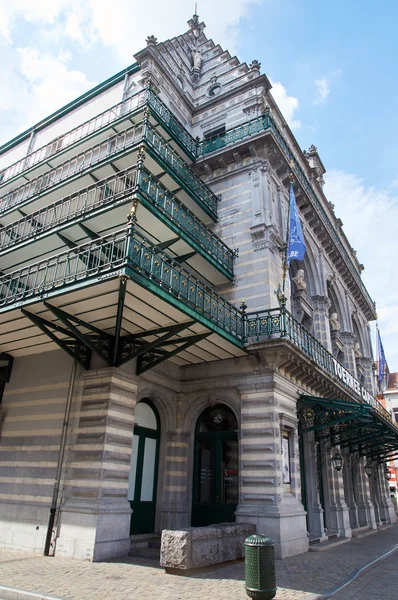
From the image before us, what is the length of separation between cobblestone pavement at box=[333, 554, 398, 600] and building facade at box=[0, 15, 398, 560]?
8.22 feet

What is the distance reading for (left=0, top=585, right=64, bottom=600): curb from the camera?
6.92 m

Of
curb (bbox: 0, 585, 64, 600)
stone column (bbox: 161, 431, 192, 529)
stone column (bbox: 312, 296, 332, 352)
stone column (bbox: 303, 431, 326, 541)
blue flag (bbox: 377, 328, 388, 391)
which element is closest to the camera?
curb (bbox: 0, 585, 64, 600)

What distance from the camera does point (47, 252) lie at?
50.9ft

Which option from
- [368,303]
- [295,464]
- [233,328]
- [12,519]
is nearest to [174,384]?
[233,328]

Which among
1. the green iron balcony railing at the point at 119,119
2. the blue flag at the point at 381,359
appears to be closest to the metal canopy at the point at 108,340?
the green iron balcony railing at the point at 119,119

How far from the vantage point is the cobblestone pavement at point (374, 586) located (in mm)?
8047

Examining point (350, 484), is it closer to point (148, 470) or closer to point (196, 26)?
point (148, 470)

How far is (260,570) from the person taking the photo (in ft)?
23.1

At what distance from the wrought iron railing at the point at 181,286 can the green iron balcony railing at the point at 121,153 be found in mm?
4615

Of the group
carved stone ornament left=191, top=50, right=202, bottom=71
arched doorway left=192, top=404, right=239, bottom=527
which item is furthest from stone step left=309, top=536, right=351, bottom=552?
carved stone ornament left=191, top=50, right=202, bottom=71

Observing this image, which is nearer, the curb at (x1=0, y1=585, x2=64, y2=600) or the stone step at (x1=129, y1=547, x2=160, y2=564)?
the curb at (x1=0, y1=585, x2=64, y2=600)

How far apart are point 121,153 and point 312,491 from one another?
48.4 ft

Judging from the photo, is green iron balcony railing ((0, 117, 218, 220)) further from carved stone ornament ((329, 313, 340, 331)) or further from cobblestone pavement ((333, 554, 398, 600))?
cobblestone pavement ((333, 554, 398, 600))

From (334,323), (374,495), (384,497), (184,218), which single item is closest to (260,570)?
(184,218)
